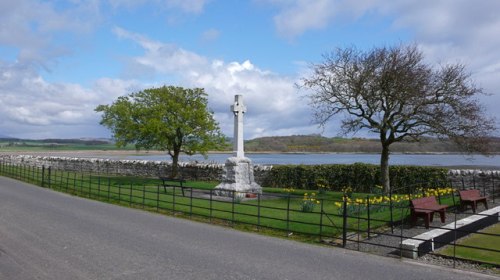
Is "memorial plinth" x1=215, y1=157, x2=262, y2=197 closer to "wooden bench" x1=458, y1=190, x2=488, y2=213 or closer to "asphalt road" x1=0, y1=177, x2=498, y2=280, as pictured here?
"asphalt road" x1=0, y1=177, x2=498, y2=280

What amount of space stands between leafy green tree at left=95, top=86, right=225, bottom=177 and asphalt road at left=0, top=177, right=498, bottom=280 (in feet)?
55.8

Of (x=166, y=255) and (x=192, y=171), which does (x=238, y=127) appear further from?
(x=192, y=171)

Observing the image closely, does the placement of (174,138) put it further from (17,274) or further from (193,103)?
(17,274)

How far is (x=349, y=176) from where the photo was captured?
78.4 ft

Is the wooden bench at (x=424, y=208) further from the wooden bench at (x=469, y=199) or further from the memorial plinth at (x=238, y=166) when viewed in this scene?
the memorial plinth at (x=238, y=166)

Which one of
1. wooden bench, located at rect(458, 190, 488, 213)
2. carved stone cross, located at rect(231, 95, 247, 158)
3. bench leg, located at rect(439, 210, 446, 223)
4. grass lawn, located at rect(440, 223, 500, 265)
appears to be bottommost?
grass lawn, located at rect(440, 223, 500, 265)

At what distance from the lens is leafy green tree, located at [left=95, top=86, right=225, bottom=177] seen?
29547mm

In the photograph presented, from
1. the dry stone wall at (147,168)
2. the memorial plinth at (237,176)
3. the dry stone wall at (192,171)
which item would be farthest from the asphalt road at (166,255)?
the dry stone wall at (147,168)

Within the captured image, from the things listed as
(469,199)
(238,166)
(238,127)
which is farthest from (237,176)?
(469,199)

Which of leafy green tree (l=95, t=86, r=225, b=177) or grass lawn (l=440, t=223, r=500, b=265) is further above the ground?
leafy green tree (l=95, t=86, r=225, b=177)

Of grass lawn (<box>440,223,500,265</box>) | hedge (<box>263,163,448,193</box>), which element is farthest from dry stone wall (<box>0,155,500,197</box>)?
grass lawn (<box>440,223,500,265</box>)

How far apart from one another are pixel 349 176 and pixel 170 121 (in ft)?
40.0

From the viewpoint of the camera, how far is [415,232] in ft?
35.3

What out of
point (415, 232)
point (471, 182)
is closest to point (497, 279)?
point (415, 232)
